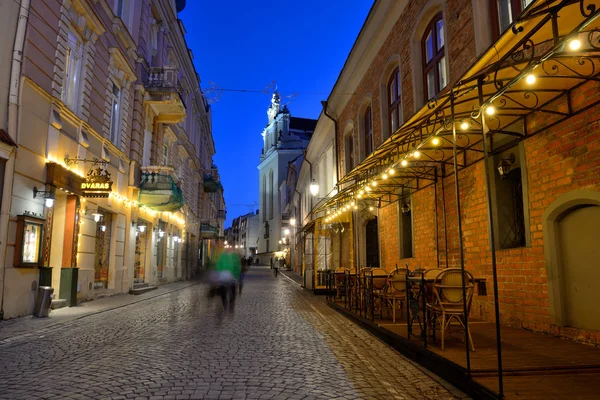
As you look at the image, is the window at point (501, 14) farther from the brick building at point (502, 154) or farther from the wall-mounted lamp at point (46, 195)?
the wall-mounted lamp at point (46, 195)

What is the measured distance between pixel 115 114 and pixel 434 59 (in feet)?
38.7

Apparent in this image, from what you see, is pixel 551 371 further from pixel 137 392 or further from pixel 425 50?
pixel 425 50

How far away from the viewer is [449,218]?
32.6 feet

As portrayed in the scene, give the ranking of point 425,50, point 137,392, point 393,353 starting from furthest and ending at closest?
1. point 425,50
2. point 393,353
3. point 137,392

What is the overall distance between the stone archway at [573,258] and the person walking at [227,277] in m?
7.91

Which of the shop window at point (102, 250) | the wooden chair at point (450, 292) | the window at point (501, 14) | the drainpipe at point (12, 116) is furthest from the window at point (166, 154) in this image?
the wooden chair at point (450, 292)

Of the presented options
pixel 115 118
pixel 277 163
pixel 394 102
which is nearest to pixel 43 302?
pixel 115 118

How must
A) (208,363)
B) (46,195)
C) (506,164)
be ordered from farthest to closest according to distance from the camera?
(46,195), (506,164), (208,363)

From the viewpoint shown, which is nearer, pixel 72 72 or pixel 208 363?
pixel 208 363

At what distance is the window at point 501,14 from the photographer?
8039mm

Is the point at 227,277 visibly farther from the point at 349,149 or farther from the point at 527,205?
the point at 349,149

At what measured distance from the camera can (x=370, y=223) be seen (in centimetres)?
1741

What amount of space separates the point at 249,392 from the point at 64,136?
10471 mm

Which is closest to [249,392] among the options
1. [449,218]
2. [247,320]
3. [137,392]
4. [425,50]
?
[137,392]
